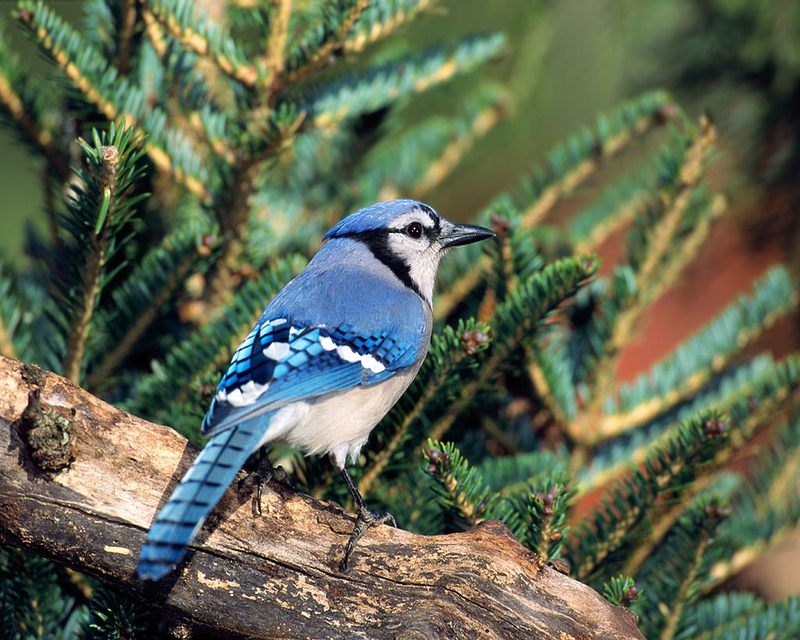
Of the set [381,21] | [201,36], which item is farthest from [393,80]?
[201,36]

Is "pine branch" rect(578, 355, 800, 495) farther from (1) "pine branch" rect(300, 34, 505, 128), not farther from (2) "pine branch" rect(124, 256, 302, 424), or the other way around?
(1) "pine branch" rect(300, 34, 505, 128)

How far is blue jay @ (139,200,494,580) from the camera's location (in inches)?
40.1

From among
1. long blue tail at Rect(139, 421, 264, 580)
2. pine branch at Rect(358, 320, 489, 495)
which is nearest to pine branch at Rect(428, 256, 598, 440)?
pine branch at Rect(358, 320, 489, 495)

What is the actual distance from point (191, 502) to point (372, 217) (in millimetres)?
826

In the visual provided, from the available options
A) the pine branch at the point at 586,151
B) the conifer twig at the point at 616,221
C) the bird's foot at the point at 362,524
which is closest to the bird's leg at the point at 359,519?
the bird's foot at the point at 362,524

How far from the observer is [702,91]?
6.75 ft

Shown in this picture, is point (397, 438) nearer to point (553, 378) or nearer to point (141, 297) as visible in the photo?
point (553, 378)

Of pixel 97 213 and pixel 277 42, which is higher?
pixel 277 42

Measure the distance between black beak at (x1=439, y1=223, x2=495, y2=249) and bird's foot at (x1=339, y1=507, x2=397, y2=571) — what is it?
67 centimetres

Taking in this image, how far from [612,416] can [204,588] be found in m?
0.94

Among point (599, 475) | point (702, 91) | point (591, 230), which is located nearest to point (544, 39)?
point (702, 91)

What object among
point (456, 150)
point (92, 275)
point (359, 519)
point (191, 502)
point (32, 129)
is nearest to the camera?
point (191, 502)

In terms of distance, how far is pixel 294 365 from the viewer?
127cm

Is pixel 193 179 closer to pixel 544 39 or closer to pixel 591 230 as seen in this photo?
pixel 591 230
